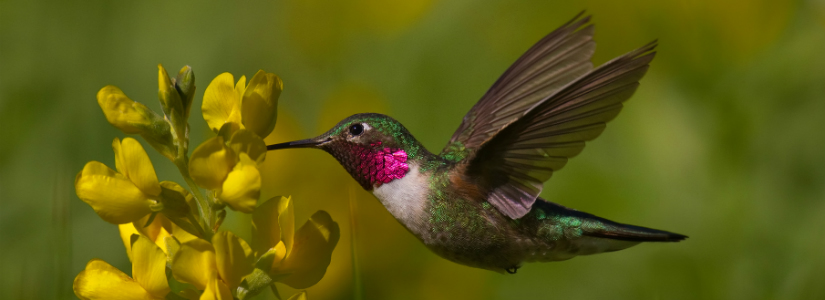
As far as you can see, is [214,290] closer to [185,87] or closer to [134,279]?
[134,279]

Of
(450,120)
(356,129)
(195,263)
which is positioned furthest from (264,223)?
(450,120)

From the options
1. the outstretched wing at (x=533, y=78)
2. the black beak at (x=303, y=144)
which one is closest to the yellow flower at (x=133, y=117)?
the black beak at (x=303, y=144)

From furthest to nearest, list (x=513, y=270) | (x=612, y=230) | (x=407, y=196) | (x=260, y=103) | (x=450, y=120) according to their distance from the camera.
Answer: (x=450, y=120) < (x=513, y=270) < (x=612, y=230) < (x=407, y=196) < (x=260, y=103)

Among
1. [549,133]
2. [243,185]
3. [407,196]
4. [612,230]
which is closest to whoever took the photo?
[243,185]

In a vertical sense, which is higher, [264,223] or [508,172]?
[508,172]

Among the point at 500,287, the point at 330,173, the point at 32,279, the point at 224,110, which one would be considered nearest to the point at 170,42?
the point at 330,173

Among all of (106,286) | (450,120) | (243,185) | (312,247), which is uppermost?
(450,120)

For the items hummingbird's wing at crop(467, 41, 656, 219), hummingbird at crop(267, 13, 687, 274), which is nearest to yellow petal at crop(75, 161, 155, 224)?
hummingbird at crop(267, 13, 687, 274)
